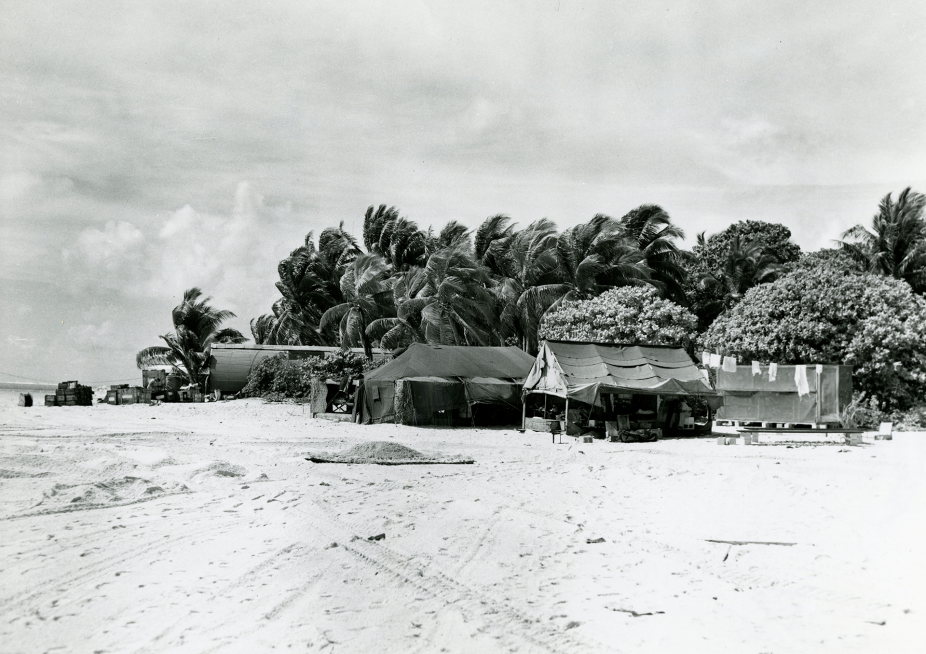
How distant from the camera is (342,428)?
22.1m

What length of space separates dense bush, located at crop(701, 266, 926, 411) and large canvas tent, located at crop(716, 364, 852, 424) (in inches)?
111

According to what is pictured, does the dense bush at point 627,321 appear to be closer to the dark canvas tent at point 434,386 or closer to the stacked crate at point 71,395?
the dark canvas tent at point 434,386

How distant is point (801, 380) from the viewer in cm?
1944

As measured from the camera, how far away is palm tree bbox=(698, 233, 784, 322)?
34750mm

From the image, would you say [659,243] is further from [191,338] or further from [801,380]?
[191,338]

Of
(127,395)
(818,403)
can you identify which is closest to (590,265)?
(818,403)

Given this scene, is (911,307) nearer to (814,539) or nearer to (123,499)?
(814,539)

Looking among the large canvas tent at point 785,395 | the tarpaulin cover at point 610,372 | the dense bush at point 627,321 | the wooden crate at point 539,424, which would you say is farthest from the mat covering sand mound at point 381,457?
the dense bush at point 627,321

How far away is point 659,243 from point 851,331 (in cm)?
1358

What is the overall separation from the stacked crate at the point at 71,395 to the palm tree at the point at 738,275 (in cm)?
3005

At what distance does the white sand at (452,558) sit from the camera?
4.93 meters

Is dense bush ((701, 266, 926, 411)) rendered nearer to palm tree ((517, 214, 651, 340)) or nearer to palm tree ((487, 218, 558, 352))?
palm tree ((517, 214, 651, 340))

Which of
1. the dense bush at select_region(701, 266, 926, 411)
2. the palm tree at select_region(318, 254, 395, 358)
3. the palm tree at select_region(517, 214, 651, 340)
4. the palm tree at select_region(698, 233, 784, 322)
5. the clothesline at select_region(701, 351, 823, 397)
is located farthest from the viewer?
the palm tree at select_region(698, 233, 784, 322)

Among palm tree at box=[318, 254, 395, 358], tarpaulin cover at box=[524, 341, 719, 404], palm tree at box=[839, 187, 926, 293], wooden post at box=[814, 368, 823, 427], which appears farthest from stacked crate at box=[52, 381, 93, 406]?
palm tree at box=[839, 187, 926, 293]
